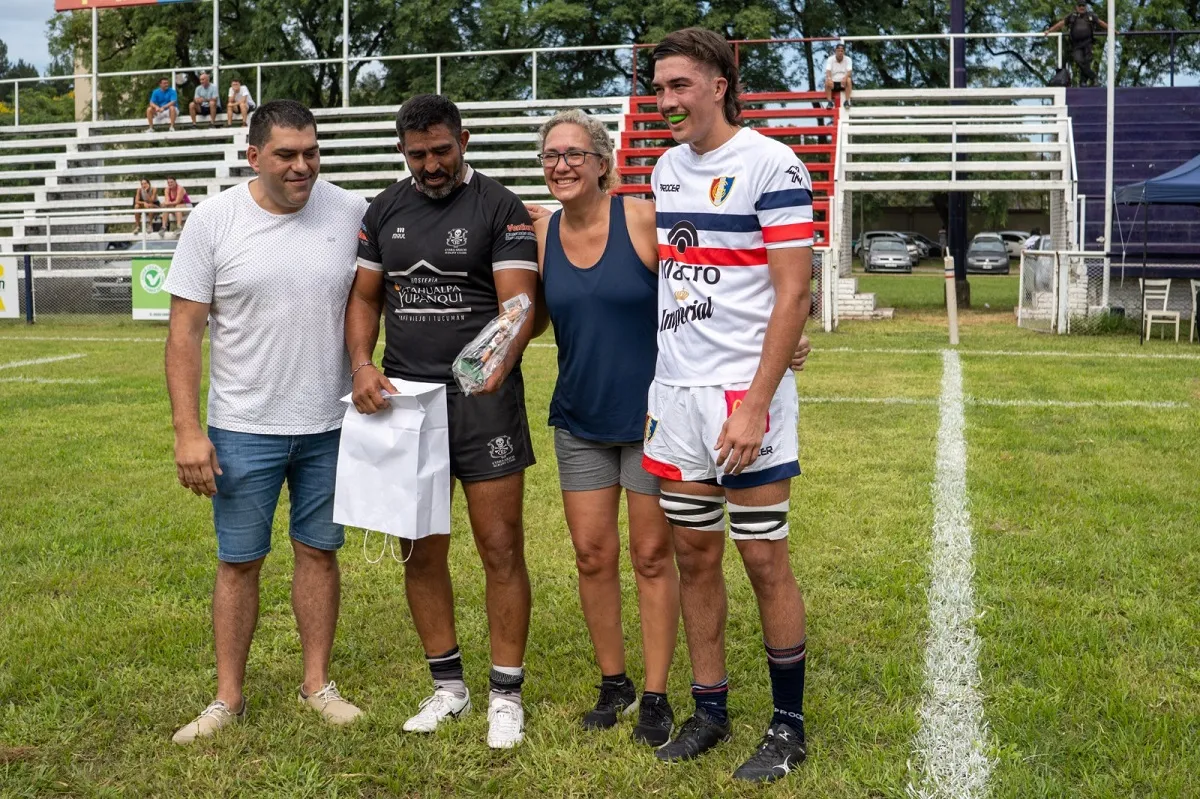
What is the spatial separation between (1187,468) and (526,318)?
5420 millimetres

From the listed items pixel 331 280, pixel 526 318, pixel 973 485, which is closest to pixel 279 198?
pixel 331 280

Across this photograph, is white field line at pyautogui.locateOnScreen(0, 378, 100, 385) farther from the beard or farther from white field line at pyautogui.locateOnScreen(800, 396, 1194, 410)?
the beard

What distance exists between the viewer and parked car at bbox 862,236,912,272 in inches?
1631

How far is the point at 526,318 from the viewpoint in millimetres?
3768

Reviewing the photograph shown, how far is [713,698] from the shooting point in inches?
148

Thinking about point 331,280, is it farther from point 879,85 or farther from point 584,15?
point 879,85

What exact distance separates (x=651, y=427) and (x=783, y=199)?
0.75 m

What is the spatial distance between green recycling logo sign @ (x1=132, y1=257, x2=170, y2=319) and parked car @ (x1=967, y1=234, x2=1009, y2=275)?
93.7 ft

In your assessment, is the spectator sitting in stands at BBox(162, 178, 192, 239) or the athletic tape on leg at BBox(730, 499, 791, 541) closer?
the athletic tape on leg at BBox(730, 499, 791, 541)

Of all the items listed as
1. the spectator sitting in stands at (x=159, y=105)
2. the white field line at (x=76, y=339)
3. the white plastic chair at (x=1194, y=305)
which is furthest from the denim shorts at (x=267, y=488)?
the spectator sitting in stands at (x=159, y=105)

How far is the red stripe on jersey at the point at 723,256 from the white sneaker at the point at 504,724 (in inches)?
58.1

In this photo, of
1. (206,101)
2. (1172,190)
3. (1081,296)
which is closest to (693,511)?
(1172,190)

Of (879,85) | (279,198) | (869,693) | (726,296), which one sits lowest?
(869,693)

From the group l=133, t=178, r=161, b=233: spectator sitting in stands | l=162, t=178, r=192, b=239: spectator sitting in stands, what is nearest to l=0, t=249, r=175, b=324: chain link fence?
l=162, t=178, r=192, b=239: spectator sitting in stands
